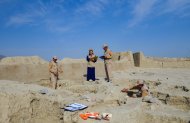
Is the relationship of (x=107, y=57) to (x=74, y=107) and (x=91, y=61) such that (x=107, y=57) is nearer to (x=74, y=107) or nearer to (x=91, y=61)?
(x=91, y=61)

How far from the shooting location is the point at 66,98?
295 inches

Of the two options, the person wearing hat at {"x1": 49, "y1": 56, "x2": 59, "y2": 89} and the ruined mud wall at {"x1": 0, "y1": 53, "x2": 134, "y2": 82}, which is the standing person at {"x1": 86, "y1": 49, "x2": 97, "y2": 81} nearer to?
the ruined mud wall at {"x1": 0, "y1": 53, "x2": 134, "y2": 82}

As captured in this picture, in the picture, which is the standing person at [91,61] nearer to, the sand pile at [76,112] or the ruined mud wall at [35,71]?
the ruined mud wall at [35,71]

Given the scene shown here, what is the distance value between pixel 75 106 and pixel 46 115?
38.4 inches

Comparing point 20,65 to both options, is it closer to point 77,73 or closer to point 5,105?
point 77,73

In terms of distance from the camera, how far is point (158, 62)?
68.3ft

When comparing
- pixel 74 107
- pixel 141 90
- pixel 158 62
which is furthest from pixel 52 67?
pixel 158 62

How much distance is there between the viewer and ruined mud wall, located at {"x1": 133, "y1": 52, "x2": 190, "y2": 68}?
20062mm

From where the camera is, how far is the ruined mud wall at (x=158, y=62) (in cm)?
2006

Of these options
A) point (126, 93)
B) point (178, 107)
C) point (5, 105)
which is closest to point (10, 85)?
point (5, 105)

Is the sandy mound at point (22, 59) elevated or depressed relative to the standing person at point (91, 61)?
elevated

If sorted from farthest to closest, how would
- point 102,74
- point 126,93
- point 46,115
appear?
point 102,74
point 126,93
point 46,115

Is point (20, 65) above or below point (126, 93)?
above

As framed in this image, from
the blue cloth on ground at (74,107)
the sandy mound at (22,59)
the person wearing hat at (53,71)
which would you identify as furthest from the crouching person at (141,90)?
the sandy mound at (22,59)
